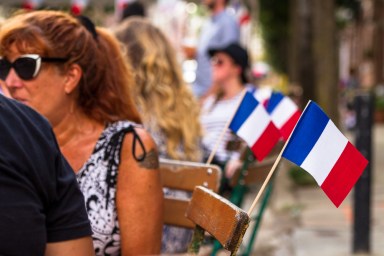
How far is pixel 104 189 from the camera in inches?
118

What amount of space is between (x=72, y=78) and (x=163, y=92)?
5.50 ft

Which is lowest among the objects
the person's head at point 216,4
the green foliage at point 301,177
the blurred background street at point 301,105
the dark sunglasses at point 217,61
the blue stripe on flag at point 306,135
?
the green foliage at point 301,177

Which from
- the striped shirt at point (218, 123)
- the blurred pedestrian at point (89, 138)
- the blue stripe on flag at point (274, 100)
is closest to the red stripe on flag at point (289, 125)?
the blue stripe on flag at point (274, 100)

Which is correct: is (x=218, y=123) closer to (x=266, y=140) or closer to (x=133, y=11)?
(x=133, y=11)

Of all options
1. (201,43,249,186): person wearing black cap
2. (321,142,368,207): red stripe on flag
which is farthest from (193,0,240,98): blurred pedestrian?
(321,142,368,207): red stripe on flag

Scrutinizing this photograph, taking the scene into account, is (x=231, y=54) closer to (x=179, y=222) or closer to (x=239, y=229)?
(x=179, y=222)

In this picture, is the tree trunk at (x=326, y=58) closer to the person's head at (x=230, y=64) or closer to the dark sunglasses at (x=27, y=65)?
the person's head at (x=230, y=64)

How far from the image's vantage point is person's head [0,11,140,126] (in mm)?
2922

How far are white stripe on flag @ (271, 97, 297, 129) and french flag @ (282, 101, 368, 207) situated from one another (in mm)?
1178

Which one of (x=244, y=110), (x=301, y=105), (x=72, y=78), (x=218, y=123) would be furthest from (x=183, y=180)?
(x=301, y=105)

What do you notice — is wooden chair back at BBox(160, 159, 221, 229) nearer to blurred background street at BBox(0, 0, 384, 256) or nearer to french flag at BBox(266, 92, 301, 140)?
blurred background street at BBox(0, 0, 384, 256)

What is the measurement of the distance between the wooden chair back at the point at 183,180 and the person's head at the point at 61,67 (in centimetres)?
42

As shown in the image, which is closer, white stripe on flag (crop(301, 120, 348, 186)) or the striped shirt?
white stripe on flag (crop(301, 120, 348, 186))

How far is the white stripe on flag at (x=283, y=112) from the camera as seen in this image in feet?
12.4
